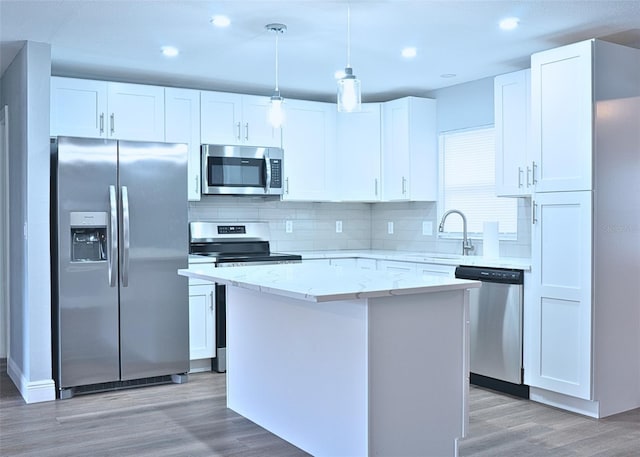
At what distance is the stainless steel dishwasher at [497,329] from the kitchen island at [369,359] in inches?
52.0

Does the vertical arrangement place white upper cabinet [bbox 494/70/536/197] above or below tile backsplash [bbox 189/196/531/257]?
above

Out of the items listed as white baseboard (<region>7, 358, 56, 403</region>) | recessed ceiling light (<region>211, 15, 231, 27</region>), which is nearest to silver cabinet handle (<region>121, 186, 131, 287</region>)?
white baseboard (<region>7, 358, 56, 403</region>)

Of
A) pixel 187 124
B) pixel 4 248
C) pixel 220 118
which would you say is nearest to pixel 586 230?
pixel 220 118

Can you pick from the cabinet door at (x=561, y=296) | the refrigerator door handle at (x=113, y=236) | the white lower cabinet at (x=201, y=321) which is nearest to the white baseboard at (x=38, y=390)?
the refrigerator door handle at (x=113, y=236)

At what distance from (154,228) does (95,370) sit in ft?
3.44

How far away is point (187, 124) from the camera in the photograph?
17.5 ft

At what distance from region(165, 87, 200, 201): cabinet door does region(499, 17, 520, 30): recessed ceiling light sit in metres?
2.54

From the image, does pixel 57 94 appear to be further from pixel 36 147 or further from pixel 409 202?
pixel 409 202

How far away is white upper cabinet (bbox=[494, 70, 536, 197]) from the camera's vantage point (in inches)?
182

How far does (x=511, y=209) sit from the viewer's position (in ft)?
16.9

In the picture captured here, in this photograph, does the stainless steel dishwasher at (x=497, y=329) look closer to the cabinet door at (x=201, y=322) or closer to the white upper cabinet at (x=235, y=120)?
the cabinet door at (x=201, y=322)

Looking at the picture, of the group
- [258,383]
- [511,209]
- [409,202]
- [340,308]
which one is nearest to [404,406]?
[340,308]

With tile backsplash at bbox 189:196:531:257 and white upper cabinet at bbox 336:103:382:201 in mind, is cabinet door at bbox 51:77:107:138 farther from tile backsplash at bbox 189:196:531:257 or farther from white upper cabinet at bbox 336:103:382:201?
white upper cabinet at bbox 336:103:382:201

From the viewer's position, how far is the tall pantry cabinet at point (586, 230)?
394cm
